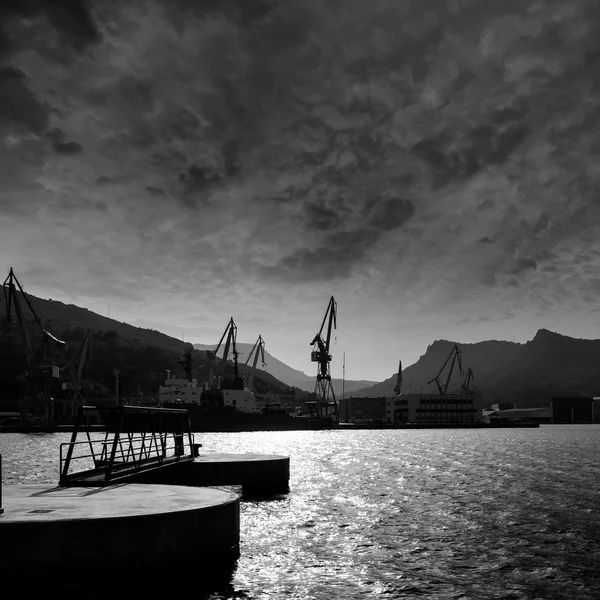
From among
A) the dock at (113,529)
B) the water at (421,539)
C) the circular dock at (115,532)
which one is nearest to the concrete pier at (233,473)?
the water at (421,539)

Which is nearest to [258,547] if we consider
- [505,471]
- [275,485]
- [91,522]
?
[91,522]

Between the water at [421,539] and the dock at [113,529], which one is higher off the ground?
the dock at [113,529]

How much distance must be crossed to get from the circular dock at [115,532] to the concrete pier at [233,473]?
1369 centimetres

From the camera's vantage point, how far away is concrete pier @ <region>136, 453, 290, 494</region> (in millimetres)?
40125

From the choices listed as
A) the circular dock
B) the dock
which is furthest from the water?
the circular dock

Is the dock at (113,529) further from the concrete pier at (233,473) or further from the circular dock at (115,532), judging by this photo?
the concrete pier at (233,473)

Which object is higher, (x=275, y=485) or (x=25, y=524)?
(x=25, y=524)

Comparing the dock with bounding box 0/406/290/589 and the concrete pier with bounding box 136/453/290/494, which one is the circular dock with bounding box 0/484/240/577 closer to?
the dock with bounding box 0/406/290/589

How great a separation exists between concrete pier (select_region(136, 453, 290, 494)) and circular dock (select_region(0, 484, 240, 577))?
1369 cm

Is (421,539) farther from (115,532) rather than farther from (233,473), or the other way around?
(115,532)

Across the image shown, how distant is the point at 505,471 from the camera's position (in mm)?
67500

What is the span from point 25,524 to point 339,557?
13.3 m

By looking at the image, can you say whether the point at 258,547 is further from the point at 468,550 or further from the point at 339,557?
the point at 468,550

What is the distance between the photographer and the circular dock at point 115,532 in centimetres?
1742
